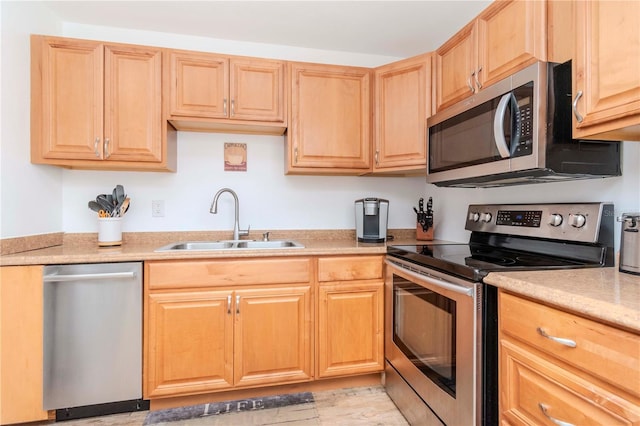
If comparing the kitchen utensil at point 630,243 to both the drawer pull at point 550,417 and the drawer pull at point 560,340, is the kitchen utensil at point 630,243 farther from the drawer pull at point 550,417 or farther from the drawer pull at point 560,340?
the drawer pull at point 550,417

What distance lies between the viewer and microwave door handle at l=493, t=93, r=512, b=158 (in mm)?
1340

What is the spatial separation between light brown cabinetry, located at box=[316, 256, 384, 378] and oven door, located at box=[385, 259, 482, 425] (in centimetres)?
8

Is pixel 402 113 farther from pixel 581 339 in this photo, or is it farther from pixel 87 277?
pixel 87 277

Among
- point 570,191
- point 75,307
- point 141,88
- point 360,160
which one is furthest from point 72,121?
point 570,191

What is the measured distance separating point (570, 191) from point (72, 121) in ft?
8.73

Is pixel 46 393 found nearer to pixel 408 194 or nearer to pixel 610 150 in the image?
pixel 408 194

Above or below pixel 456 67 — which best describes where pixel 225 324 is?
below

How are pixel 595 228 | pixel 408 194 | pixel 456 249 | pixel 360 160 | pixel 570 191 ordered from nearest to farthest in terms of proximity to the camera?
pixel 595 228 → pixel 570 191 → pixel 456 249 → pixel 360 160 → pixel 408 194

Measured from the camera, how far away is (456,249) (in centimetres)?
183

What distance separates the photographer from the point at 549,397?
3.16 ft

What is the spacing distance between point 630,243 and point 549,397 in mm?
621

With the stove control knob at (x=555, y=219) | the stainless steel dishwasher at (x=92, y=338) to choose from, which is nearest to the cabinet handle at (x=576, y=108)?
the stove control knob at (x=555, y=219)

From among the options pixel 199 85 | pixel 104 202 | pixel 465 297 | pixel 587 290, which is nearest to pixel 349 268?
pixel 465 297

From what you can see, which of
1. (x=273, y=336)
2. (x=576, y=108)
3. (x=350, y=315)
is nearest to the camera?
(x=576, y=108)
